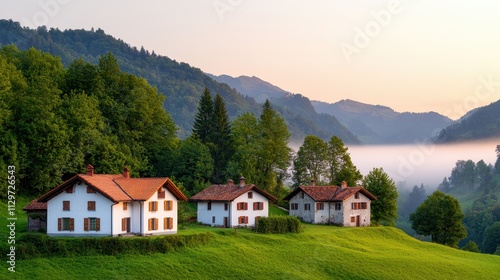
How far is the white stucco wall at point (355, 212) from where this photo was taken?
90.1 m

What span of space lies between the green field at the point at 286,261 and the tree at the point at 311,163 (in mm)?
25224

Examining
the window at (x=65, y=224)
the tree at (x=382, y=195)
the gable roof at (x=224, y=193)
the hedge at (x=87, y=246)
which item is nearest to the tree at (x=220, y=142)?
the gable roof at (x=224, y=193)

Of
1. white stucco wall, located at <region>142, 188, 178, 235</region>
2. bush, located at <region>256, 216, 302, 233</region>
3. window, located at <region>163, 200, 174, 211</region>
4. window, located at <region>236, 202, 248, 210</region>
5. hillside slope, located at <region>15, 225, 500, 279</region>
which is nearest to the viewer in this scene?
hillside slope, located at <region>15, 225, 500, 279</region>

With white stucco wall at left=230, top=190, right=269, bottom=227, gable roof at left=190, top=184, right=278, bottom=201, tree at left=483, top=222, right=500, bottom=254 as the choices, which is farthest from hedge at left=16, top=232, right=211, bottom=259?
tree at left=483, top=222, right=500, bottom=254

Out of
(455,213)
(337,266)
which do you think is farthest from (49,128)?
(455,213)

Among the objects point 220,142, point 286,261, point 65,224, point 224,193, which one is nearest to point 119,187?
point 65,224

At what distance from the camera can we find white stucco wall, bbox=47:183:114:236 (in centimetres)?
6162

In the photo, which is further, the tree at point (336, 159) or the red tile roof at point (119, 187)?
the tree at point (336, 159)

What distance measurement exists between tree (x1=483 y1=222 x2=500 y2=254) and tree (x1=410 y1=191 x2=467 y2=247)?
128ft

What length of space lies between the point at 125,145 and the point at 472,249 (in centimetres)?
5771

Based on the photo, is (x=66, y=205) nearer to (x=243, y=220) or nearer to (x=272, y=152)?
(x=243, y=220)

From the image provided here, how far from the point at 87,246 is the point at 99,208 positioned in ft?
18.8

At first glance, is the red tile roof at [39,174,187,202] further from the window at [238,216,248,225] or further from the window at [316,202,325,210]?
the window at [316,202,325,210]

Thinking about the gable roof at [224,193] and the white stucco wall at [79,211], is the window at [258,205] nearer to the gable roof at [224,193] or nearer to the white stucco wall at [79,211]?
the gable roof at [224,193]
